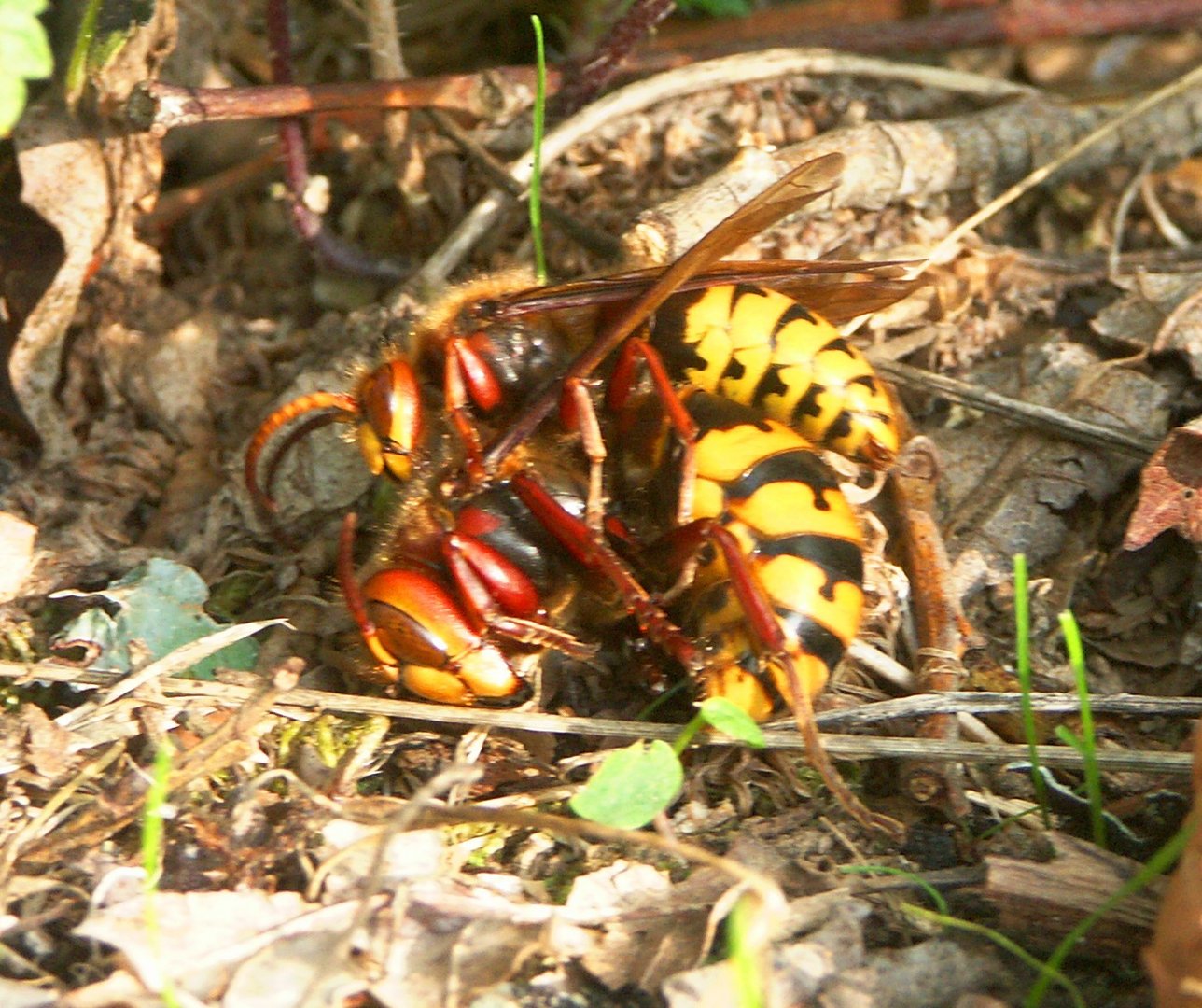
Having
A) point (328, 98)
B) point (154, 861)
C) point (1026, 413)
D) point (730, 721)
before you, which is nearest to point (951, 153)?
point (1026, 413)

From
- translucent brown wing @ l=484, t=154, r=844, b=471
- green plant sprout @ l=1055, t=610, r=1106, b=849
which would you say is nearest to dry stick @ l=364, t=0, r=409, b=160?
translucent brown wing @ l=484, t=154, r=844, b=471

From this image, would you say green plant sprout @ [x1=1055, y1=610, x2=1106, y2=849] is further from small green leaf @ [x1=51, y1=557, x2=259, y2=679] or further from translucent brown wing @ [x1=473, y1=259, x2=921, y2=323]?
small green leaf @ [x1=51, y1=557, x2=259, y2=679]

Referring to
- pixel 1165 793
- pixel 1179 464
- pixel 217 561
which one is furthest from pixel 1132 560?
pixel 217 561

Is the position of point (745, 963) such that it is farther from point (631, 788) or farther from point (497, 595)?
point (497, 595)

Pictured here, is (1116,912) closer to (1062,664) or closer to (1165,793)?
(1165,793)

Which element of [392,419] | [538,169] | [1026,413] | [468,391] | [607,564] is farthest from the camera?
[538,169]

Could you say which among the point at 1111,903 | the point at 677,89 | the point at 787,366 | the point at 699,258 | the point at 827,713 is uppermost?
the point at 677,89

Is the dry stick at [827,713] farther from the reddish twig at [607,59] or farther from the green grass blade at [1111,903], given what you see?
the reddish twig at [607,59]
